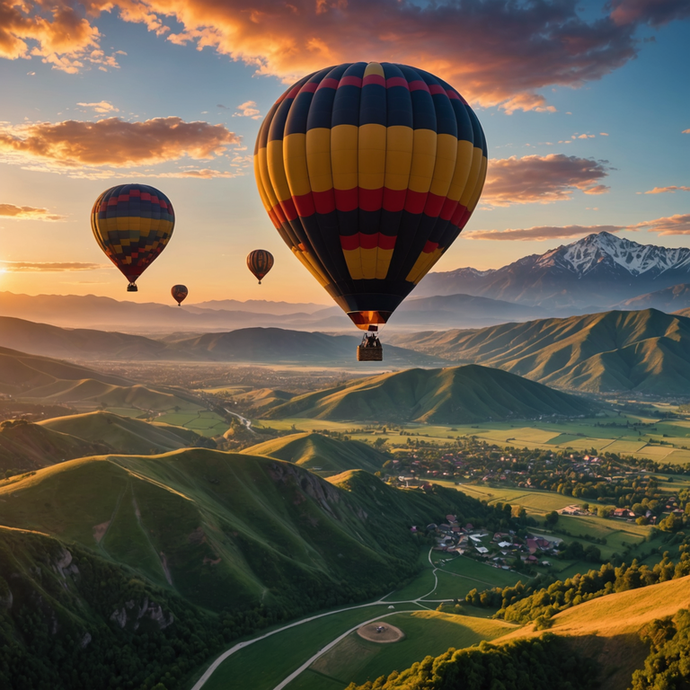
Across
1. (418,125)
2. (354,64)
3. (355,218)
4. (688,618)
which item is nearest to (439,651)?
(688,618)

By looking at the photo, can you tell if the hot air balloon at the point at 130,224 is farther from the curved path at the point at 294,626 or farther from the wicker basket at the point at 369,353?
the wicker basket at the point at 369,353

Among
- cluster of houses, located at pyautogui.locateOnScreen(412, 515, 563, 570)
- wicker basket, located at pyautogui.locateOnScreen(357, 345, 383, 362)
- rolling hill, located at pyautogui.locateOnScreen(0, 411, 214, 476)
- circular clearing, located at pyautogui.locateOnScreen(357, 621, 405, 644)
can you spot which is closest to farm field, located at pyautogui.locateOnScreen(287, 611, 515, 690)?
circular clearing, located at pyautogui.locateOnScreen(357, 621, 405, 644)

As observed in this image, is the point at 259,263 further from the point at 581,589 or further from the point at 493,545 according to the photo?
the point at 581,589

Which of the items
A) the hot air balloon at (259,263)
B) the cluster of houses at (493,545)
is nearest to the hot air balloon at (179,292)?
the hot air balloon at (259,263)

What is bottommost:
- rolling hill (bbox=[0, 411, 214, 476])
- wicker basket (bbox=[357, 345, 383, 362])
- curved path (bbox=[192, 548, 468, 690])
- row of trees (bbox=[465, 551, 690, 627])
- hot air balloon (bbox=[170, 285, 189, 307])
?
curved path (bbox=[192, 548, 468, 690])

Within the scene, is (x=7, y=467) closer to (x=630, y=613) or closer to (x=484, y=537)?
(x=484, y=537)

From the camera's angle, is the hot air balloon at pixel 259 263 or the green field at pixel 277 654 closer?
the green field at pixel 277 654

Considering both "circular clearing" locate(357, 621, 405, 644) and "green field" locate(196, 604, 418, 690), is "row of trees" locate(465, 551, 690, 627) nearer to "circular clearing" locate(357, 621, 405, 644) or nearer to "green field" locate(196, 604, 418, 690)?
"circular clearing" locate(357, 621, 405, 644)

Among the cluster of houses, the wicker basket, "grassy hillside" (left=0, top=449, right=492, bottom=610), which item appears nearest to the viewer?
the wicker basket
